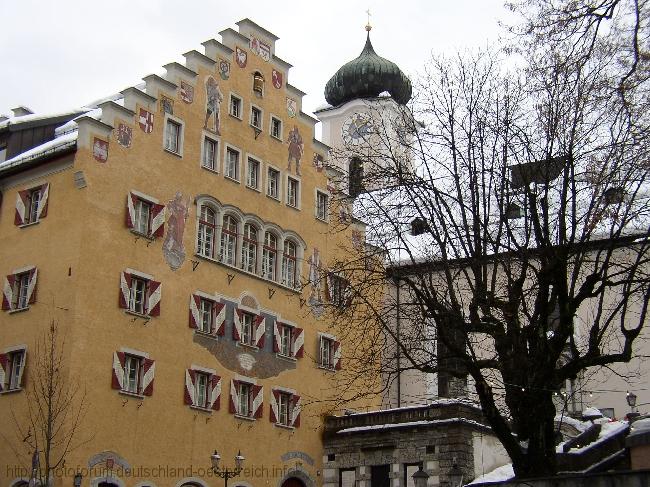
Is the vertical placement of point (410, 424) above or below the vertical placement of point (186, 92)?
below

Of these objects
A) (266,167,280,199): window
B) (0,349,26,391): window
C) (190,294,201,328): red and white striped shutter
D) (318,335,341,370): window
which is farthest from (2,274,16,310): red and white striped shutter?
(318,335,341,370): window

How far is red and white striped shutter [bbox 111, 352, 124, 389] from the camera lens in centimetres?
2938

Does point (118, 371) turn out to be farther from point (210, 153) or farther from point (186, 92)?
point (186, 92)

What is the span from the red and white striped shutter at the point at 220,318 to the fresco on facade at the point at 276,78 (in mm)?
9800

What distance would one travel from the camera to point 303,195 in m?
38.8

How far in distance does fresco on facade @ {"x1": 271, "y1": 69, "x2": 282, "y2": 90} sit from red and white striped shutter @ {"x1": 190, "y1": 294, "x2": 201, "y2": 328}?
10162 millimetres

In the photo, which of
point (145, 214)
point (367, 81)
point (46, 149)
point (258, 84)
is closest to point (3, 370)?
point (145, 214)

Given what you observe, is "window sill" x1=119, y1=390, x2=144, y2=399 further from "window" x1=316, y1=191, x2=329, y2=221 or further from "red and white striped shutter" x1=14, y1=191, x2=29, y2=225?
"window" x1=316, y1=191, x2=329, y2=221

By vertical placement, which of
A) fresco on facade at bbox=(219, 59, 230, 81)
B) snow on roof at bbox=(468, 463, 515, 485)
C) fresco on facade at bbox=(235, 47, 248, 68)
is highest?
fresco on facade at bbox=(235, 47, 248, 68)

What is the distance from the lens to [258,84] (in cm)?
3762

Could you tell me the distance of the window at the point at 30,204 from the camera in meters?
31.4

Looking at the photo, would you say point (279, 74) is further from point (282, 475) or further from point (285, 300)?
point (282, 475)

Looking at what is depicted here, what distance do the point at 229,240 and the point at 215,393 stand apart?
18.2ft

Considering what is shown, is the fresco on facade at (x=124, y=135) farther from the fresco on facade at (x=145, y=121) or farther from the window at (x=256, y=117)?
the window at (x=256, y=117)
